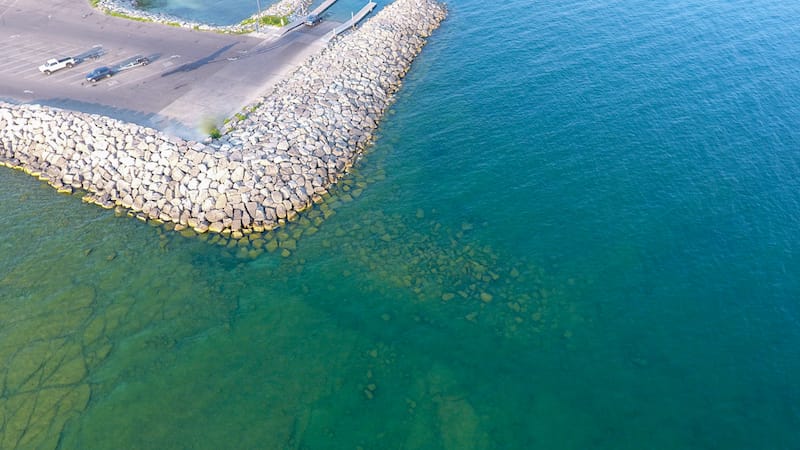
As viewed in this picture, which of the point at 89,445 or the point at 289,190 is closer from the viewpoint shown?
the point at 89,445

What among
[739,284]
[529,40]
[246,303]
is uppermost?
[529,40]

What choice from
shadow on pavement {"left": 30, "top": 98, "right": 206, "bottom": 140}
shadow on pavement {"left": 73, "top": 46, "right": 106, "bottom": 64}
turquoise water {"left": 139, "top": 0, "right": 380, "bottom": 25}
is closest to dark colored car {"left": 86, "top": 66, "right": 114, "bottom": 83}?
shadow on pavement {"left": 30, "top": 98, "right": 206, "bottom": 140}

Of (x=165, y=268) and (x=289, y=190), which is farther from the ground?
(x=289, y=190)

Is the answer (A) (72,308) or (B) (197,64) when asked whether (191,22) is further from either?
(A) (72,308)

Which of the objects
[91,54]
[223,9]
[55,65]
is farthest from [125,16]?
[55,65]

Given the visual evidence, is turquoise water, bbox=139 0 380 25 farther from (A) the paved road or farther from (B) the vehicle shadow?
(B) the vehicle shadow

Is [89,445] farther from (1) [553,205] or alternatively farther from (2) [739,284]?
(2) [739,284]

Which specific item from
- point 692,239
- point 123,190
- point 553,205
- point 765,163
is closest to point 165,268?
point 123,190
